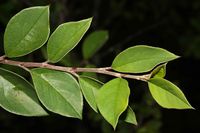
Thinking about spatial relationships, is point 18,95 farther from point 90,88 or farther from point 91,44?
point 91,44

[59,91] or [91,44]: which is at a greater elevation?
[59,91]

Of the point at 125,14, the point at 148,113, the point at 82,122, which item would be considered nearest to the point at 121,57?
the point at 148,113

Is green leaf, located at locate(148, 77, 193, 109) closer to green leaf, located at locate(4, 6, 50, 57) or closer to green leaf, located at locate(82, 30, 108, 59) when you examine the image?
green leaf, located at locate(4, 6, 50, 57)

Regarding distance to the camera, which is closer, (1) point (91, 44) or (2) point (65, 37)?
(2) point (65, 37)

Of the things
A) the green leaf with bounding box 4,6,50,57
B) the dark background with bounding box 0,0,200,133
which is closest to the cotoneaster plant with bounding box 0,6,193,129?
the green leaf with bounding box 4,6,50,57

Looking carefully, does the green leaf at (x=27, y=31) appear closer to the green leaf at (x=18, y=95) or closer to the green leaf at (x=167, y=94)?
the green leaf at (x=18, y=95)

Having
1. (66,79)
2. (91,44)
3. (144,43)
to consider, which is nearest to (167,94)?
(66,79)

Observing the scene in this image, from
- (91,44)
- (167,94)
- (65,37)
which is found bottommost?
(91,44)
